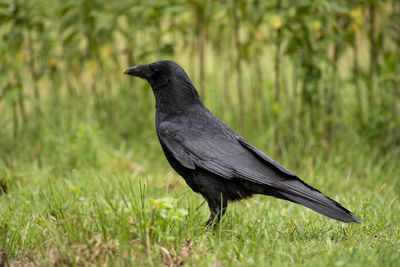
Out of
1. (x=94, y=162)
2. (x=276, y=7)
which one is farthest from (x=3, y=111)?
(x=276, y=7)

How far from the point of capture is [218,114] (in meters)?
6.00

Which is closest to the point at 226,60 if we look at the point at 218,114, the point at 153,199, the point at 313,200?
the point at 218,114

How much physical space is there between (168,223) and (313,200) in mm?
947

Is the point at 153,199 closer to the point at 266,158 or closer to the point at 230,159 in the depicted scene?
the point at 230,159

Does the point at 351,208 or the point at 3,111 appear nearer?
the point at 351,208

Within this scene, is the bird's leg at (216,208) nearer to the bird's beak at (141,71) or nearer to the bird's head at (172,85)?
the bird's head at (172,85)

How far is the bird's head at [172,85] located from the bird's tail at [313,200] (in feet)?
3.28

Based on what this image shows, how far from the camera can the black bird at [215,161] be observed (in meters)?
3.12

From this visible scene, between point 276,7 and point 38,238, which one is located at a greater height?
point 276,7

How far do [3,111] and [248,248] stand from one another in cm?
419

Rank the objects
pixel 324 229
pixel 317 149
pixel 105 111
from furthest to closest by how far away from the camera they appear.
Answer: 1. pixel 105 111
2. pixel 317 149
3. pixel 324 229

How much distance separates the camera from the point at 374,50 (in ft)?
17.4

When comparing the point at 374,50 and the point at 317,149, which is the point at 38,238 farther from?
the point at 374,50

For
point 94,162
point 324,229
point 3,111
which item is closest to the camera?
point 324,229
